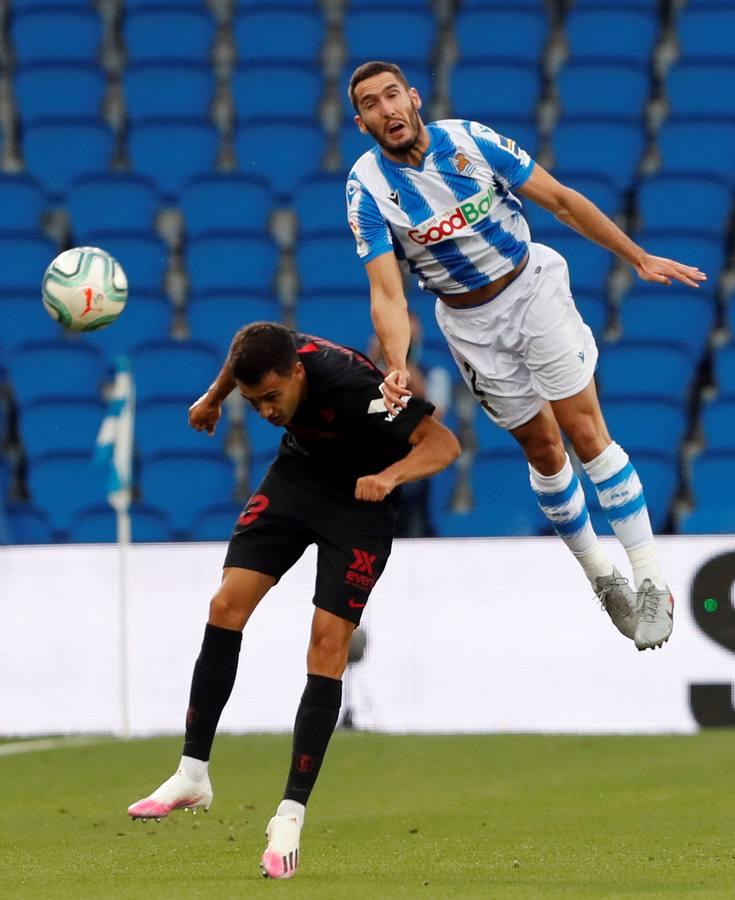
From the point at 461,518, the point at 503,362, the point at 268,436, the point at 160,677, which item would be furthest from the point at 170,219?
the point at 503,362

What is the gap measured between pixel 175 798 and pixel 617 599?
2.17 m


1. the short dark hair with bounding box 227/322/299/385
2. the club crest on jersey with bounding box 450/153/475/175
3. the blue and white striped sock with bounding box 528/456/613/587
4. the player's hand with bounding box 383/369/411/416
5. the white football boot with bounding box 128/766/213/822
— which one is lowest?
the white football boot with bounding box 128/766/213/822

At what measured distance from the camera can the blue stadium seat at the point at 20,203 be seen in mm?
14523

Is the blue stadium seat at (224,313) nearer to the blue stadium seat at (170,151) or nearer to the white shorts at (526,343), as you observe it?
the blue stadium seat at (170,151)

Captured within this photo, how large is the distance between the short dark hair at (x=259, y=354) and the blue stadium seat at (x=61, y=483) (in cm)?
724

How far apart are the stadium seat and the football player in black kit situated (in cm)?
920

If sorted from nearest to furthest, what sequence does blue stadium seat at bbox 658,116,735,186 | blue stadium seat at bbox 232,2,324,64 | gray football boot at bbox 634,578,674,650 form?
gray football boot at bbox 634,578,674,650 < blue stadium seat at bbox 658,116,735,186 < blue stadium seat at bbox 232,2,324,64

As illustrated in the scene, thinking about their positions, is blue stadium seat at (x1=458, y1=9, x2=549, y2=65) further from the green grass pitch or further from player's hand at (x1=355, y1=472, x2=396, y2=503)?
player's hand at (x1=355, y1=472, x2=396, y2=503)

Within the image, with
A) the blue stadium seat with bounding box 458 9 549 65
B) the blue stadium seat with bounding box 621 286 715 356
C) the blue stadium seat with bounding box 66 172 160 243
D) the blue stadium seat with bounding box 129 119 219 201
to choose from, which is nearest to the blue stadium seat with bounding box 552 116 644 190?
the blue stadium seat with bounding box 458 9 549 65

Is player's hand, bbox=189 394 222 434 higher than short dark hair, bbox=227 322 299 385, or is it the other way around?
short dark hair, bbox=227 322 299 385

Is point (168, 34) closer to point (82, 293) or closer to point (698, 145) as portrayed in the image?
point (698, 145)

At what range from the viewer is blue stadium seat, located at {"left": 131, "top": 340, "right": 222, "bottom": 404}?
13.3 meters

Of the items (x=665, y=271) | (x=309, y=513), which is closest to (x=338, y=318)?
(x=665, y=271)

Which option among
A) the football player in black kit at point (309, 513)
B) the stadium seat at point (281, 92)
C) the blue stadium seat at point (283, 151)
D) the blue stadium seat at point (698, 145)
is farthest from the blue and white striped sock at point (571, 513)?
the stadium seat at point (281, 92)
